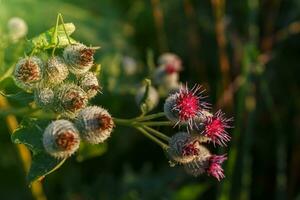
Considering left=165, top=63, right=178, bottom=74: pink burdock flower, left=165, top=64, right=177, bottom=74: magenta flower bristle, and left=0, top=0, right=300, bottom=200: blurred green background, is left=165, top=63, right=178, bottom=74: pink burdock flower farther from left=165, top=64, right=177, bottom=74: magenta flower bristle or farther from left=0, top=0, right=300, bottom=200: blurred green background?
left=0, top=0, right=300, bottom=200: blurred green background

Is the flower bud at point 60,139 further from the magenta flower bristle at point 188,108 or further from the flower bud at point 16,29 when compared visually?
the flower bud at point 16,29

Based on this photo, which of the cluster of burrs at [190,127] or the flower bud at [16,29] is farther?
the flower bud at [16,29]

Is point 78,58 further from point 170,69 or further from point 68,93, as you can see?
point 170,69

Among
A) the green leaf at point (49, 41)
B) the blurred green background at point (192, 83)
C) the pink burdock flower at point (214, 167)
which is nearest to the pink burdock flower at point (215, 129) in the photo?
the pink burdock flower at point (214, 167)

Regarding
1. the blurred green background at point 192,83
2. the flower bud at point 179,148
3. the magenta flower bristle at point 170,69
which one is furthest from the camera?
the blurred green background at point 192,83

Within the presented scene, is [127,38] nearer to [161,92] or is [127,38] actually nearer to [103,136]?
[161,92]

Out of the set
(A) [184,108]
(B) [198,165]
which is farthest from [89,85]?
(B) [198,165]

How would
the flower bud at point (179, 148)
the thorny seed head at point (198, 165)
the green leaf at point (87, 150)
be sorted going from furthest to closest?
the green leaf at point (87, 150) < the thorny seed head at point (198, 165) < the flower bud at point (179, 148)

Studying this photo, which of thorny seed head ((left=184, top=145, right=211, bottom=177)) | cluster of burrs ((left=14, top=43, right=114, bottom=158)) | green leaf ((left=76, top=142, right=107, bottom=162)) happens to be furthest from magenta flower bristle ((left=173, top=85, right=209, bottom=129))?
green leaf ((left=76, top=142, right=107, bottom=162))
